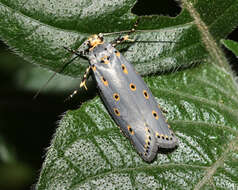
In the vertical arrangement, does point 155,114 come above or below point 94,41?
below

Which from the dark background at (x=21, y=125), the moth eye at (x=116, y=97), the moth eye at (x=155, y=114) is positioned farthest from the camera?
the dark background at (x=21, y=125)

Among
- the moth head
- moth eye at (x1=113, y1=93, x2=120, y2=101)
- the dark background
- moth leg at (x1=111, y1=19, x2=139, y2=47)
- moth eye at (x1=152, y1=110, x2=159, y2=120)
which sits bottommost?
moth eye at (x1=152, y1=110, x2=159, y2=120)

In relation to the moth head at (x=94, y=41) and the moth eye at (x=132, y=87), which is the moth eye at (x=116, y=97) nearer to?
the moth eye at (x=132, y=87)

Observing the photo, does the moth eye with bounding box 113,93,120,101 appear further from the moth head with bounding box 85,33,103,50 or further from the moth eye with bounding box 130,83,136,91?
the moth head with bounding box 85,33,103,50

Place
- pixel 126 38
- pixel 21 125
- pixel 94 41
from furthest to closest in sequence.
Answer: pixel 21 125 < pixel 94 41 < pixel 126 38

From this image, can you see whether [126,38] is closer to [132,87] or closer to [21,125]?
[132,87]

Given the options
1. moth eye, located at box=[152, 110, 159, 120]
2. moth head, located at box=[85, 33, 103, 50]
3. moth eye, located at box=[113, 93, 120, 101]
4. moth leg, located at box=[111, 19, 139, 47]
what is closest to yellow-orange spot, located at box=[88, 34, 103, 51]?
moth head, located at box=[85, 33, 103, 50]

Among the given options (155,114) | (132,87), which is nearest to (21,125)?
(132,87)

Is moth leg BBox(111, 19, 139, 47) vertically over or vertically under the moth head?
under

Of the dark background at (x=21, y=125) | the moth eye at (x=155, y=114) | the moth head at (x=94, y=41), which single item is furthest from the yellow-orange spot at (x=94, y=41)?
the dark background at (x=21, y=125)
